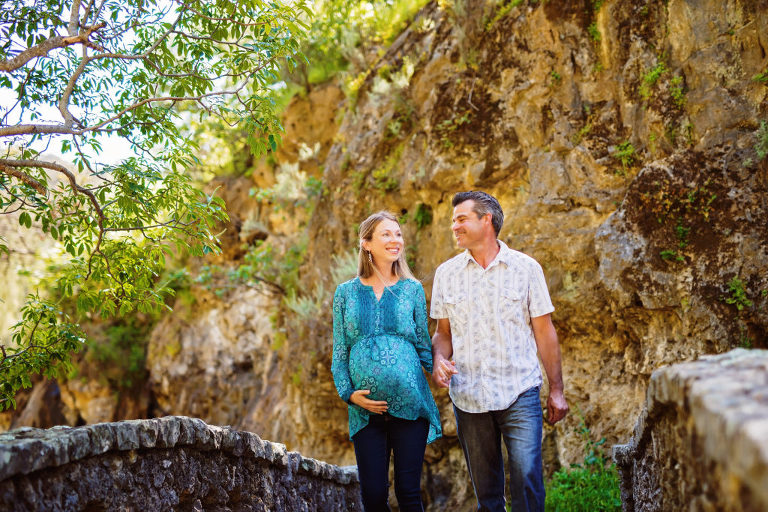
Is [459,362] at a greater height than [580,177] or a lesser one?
lesser

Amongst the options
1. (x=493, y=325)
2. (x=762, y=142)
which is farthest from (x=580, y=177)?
(x=493, y=325)

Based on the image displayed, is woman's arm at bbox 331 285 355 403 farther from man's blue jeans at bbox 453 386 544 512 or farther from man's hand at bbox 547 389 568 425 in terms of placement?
man's hand at bbox 547 389 568 425

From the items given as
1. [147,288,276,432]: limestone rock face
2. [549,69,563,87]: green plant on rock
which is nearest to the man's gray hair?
[549,69,563,87]: green plant on rock

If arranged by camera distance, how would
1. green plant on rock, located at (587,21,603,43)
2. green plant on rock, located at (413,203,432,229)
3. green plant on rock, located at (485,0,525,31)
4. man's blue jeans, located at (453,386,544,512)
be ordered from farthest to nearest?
green plant on rock, located at (413,203,432,229) → green plant on rock, located at (485,0,525,31) → green plant on rock, located at (587,21,603,43) → man's blue jeans, located at (453,386,544,512)

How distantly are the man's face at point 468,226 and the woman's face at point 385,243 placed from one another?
386mm

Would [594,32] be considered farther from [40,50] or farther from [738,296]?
[40,50]

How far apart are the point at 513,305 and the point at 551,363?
417mm

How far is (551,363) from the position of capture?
3891 millimetres

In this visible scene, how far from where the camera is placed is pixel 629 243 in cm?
640

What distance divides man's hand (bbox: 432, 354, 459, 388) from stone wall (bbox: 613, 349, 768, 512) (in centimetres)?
111

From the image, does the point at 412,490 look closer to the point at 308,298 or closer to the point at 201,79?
the point at 201,79

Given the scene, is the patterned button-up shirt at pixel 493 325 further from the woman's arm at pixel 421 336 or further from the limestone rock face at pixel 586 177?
the limestone rock face at pixel 586 177

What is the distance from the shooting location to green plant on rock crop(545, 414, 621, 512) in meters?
6.05

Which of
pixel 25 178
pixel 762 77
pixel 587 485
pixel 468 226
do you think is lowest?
pixel 587 485
